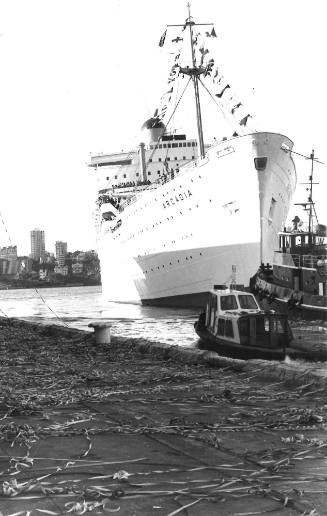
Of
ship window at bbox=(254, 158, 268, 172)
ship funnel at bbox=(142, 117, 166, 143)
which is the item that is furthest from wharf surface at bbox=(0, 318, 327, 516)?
ship funnel at bbox=(142, 117, 166, 143)

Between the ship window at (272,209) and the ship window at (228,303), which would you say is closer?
the ship window at (228,303)

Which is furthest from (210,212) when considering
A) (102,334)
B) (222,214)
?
(102,334)

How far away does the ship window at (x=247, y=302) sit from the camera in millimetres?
24141

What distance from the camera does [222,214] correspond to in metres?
46.1

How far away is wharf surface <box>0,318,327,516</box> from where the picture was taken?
4539 millimetres

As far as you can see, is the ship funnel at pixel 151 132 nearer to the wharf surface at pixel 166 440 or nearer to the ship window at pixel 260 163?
the ship window at pixel 260 163

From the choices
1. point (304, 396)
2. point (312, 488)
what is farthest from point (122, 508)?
point (304, 396)

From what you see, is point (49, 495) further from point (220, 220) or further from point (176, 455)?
point (220, 220)

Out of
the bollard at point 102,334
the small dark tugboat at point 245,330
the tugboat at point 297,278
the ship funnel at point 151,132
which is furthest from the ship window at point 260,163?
the ship funnel at point 151,132

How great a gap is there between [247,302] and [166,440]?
18.3m

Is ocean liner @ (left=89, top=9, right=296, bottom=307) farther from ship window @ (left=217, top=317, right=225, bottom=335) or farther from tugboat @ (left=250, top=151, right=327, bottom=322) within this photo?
ship window @ (left=217, top=317, right=225, bottom=335)

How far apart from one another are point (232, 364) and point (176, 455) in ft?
18.6

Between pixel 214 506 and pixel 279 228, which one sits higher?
pixel 279 228

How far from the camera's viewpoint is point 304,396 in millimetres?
8609
